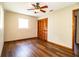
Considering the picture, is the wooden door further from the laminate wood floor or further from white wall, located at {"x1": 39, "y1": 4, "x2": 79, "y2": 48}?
the laminate wood floor

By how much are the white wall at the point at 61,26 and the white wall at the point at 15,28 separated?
1.82m

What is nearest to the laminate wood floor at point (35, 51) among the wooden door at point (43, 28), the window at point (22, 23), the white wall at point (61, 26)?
the white wall at point (61, 26)

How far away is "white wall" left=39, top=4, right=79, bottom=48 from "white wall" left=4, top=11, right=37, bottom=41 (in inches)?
71.8

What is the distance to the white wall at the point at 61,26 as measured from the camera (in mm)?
3316

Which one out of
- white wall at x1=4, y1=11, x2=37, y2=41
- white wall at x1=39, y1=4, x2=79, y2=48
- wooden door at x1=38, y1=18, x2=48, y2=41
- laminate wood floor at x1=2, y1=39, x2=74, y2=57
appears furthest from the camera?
wooden door at x1=38, y1=18, x2=48, y2=41

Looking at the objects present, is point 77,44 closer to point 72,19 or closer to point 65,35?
point 65,35

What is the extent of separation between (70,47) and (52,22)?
1.73 meters

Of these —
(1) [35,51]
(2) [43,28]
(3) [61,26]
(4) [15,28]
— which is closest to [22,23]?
(4) [15,28]

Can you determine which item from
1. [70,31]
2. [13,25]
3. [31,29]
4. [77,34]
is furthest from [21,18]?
[77,34]

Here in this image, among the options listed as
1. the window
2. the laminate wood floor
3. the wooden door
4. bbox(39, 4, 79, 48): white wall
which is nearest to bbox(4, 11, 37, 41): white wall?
the window

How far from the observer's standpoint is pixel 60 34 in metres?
3.85

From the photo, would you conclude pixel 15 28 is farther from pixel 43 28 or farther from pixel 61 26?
pixel 61 26

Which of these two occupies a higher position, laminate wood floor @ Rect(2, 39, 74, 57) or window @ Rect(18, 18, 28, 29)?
window @ Rect(18, 18, 28, 29)

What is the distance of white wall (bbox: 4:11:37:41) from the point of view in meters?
4.51
